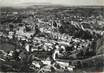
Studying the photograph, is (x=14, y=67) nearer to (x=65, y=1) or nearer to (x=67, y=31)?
(x=67, y=31)

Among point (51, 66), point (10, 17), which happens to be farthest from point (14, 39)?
point (51, 66)

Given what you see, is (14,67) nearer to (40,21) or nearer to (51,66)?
(51,66)

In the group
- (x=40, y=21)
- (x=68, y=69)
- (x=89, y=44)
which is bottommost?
(x=68, y=69)

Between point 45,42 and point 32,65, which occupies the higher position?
point 45,42

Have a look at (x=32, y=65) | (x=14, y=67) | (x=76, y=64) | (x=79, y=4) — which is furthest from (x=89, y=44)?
(x=14, y=67)

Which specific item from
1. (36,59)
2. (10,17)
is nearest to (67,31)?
(36,59)

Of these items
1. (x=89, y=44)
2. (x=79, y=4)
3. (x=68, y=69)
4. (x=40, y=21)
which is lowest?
(x=68, y=69)

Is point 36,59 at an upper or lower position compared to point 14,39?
lower

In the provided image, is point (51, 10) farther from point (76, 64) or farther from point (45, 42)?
point (76, 64)
